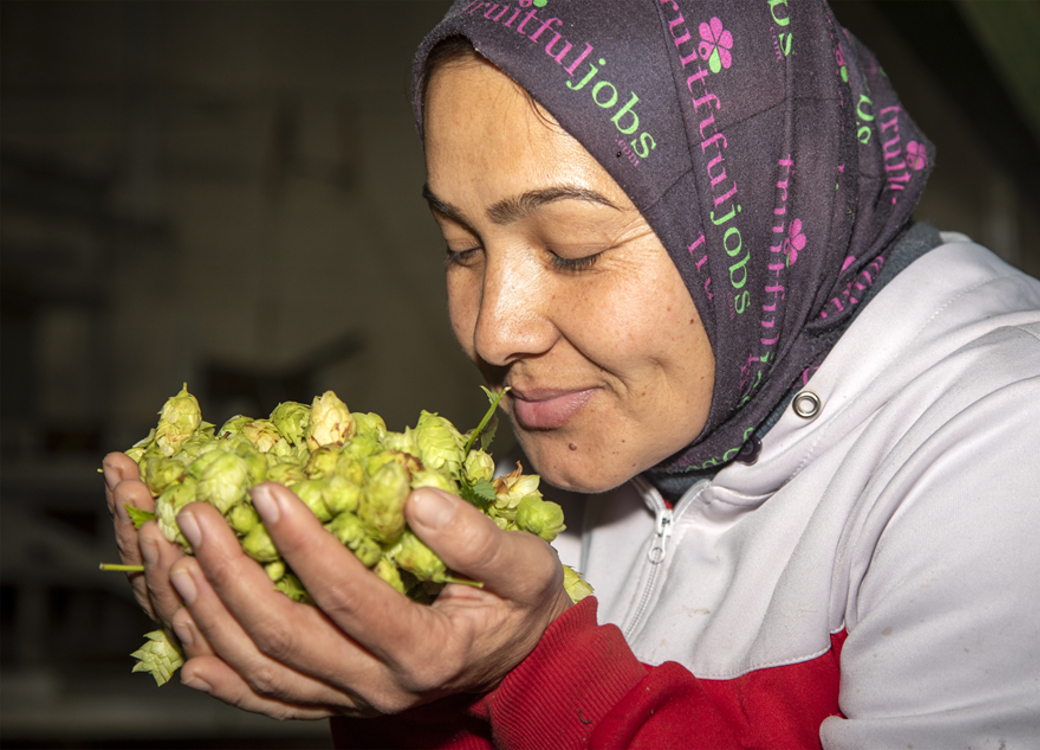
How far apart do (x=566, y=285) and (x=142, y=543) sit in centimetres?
58

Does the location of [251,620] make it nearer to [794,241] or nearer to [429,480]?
[429,480]

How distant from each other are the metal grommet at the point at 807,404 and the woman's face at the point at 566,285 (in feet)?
0.49

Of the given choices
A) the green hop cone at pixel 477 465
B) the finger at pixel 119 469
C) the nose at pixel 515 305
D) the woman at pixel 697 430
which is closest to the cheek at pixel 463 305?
the woman at pixel 697 430

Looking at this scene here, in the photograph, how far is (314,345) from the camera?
6363 millimetres

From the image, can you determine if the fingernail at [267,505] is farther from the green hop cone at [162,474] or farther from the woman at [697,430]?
the green hop cone at [162,474]

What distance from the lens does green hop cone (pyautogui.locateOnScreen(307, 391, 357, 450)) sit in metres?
0.90

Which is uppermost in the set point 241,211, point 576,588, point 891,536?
point 241,211

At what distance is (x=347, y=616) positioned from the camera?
0.78 meters

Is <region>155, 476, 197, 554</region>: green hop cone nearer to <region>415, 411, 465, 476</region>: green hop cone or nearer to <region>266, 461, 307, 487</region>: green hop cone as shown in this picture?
<region>266, 461, 307, 487</region>: green hop cone

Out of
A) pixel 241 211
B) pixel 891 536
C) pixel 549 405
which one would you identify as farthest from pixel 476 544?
pixel 241 211

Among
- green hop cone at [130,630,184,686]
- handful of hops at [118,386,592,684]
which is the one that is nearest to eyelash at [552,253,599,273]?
handful of hops at [118,386,592,684]

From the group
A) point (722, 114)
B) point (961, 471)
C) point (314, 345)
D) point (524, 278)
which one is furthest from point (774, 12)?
point (314, 345)

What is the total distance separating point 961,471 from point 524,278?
55cm

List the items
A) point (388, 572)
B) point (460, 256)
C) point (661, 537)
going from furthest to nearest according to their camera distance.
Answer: point (661, 537) → point (460, 256) → point (388, 572)
